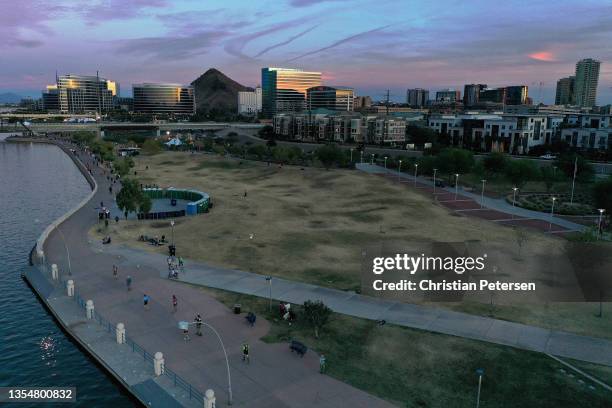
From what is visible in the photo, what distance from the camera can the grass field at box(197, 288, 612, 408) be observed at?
2161 cm

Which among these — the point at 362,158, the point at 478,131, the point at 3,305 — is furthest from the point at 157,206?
the point at 478,131

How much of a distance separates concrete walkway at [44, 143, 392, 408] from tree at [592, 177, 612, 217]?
4753cm

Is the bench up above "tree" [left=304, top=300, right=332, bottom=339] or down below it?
below

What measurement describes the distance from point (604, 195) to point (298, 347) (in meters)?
49.5

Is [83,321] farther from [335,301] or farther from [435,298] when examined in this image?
[435,298]

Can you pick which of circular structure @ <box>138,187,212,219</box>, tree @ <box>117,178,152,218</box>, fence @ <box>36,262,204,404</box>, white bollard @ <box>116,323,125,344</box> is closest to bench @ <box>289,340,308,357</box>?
fence @ <box>36,262,204,404</box>

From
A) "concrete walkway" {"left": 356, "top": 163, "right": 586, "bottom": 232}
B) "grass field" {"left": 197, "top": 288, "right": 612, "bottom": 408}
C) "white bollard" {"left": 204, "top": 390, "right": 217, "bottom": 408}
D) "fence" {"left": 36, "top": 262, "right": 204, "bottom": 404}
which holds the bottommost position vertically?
"fence" {"left": 36, "top": 262, "right": 204, "bottom": 404}

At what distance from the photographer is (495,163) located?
91438 mm

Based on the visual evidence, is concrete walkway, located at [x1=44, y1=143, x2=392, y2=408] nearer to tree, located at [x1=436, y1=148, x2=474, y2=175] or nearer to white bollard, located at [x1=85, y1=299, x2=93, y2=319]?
white bollard, located at [x1=85, y1=299, x2=93, y2=319]

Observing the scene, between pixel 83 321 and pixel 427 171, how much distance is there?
78.8 meters

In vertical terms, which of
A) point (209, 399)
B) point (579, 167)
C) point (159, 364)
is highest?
point (579, 167)

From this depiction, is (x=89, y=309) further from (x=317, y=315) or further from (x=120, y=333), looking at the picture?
(x=317, y=315)

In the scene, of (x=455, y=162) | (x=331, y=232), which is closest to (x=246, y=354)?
(x=331, y=232)

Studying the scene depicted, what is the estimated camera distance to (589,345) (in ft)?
86.9
